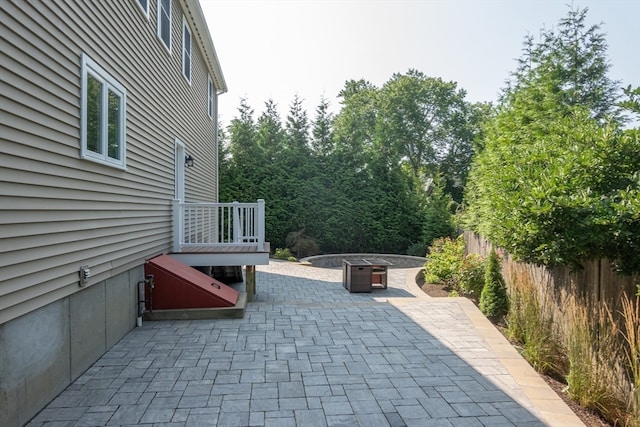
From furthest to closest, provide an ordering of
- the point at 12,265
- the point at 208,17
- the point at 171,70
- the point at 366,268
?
the point at 208,17 → the point at 366,268 → the point at 171,70 → the point at 12,265

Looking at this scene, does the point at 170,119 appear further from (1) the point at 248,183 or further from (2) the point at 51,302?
(1) the point at 248,183

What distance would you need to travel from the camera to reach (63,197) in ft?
11.7

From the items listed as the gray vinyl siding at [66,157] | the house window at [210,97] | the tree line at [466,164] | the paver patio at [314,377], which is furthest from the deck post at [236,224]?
the house window at [210,97]

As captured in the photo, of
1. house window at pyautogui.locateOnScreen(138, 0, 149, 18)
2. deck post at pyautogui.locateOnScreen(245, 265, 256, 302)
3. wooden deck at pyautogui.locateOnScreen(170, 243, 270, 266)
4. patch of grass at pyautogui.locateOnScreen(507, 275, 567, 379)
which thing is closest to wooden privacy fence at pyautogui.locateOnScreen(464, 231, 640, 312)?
patch of grass at pyautogui.locateOnScreen(507, 275, 567, 379)

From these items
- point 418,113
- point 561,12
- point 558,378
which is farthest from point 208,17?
point 418,113

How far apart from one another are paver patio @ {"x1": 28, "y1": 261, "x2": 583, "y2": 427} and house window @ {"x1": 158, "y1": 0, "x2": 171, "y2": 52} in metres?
5.01

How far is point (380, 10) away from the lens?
8836mm

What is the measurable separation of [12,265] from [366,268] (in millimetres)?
6628

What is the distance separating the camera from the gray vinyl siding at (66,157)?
284cm

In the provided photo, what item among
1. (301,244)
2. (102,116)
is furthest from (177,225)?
(301,244)

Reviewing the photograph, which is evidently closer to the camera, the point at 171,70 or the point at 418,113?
the point at 171,70

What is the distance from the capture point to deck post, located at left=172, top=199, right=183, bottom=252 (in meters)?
7.38

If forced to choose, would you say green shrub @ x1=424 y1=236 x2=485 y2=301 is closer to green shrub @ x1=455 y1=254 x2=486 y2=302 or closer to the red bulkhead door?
green shrub @ x1=455 y1=254 x2=486 y2=302

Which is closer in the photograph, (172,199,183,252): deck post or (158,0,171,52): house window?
(158,0,171,52): house window
